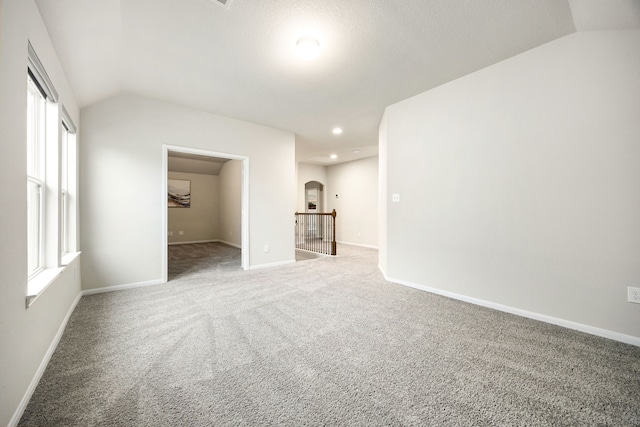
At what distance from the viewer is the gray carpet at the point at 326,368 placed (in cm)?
128

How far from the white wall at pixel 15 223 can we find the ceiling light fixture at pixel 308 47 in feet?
5.68

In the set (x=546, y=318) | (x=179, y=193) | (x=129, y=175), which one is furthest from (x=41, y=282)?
(x=179, y=193)

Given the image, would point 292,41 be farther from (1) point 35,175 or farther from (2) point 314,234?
(2) point 314,234

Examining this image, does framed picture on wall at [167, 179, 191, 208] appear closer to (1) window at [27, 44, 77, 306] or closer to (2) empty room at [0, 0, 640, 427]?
(2) empty room at [0, 0, 640, 427]

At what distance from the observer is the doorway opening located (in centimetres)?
707

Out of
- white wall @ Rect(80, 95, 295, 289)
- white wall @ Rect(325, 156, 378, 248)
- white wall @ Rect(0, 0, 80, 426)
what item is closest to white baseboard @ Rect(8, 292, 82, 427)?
white wall @ Rect(0, 0, 80, 426)

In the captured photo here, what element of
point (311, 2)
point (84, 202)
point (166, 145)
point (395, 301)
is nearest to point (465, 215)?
point (395, 301)

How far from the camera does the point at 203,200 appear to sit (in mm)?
8227

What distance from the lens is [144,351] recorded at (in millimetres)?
1842

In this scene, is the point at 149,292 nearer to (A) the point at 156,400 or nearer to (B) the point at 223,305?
(B) the point at 223,305

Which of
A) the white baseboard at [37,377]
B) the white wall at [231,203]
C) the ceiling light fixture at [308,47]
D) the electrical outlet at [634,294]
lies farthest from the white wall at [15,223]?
the white wall at [231,203]

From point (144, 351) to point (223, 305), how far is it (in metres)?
0.92

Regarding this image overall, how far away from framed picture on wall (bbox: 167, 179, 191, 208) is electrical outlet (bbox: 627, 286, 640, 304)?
900 cm

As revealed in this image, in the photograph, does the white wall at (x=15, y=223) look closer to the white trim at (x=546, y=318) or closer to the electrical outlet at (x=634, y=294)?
the white trim at (x=546, y=318)
